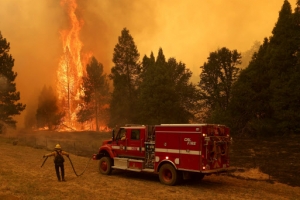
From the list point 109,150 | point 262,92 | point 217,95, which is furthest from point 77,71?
point 109,150

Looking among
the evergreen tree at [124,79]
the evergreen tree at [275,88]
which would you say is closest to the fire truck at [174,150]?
the evergreen tree at [275,88]

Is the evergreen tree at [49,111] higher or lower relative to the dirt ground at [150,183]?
higher

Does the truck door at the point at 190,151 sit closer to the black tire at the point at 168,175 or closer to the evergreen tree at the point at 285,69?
the black tire at the point at 168,175

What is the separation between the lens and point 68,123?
73.9 meters

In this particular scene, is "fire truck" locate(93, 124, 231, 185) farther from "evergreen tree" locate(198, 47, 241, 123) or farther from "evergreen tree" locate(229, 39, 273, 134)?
"evergreen tree" locate(198, 47, 241, 123)

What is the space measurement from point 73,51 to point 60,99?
1523cm

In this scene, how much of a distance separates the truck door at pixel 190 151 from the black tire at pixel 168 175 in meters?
0.64

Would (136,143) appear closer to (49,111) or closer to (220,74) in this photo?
(220,74)

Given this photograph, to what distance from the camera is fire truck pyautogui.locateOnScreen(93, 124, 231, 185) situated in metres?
13.7

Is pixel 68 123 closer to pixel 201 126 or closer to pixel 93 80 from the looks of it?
pixel 93 80

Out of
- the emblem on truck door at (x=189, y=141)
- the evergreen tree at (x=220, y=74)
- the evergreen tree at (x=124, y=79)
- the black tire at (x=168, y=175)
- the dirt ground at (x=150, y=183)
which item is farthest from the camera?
the evergreen tree at (x=124, y=79)

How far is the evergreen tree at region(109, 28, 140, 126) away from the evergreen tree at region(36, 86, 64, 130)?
24.1 meters

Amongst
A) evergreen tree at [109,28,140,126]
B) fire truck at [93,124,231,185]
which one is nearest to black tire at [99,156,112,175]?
fire truck at [93,124,231,185]

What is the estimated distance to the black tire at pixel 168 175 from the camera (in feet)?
46.9
